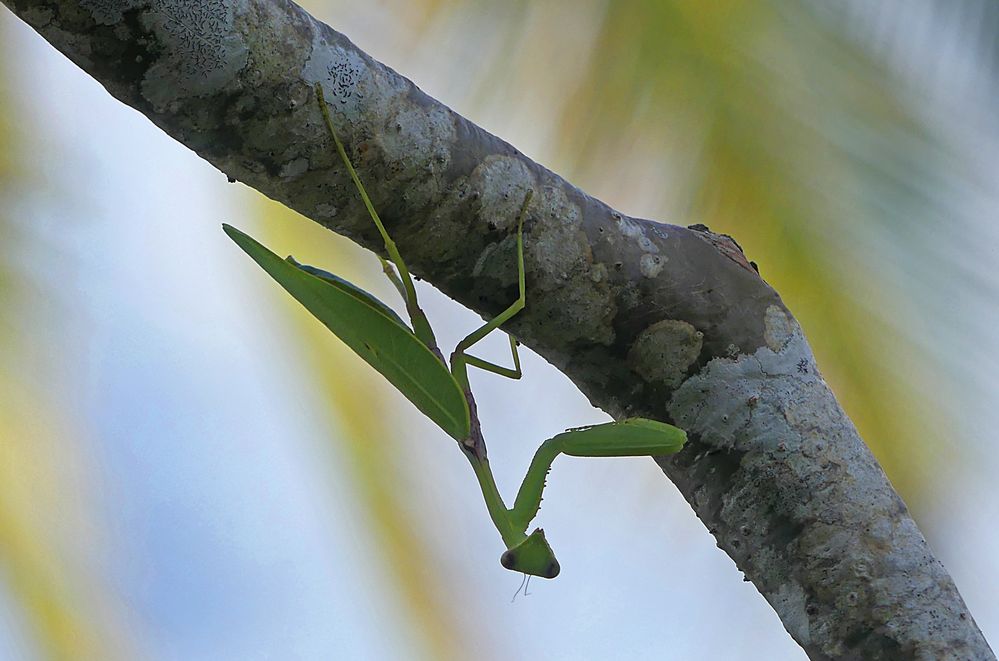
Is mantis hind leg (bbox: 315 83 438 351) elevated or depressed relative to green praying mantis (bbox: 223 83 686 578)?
elevated

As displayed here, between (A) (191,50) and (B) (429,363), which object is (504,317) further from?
(A) (191,50)

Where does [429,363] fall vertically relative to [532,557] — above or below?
above

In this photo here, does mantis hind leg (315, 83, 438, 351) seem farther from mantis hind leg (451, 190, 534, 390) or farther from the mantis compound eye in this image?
the mantis compound eye

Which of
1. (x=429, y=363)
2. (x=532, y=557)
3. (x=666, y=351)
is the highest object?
(x=666, y=351)

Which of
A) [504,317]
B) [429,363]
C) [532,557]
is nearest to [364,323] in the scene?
[429,363]

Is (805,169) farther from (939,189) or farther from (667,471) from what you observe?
(667,471)

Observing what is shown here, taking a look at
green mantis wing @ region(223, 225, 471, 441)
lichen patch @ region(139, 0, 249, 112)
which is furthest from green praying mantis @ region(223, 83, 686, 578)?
lichen patch @ region(139, 0, 249, 112)

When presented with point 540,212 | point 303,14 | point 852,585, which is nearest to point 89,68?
point 303,14

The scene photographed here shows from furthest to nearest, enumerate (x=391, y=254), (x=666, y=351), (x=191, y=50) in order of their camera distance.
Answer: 1. (x=666, y=351)
2. (x=391, y=254)
3. (x=191, y=50)
